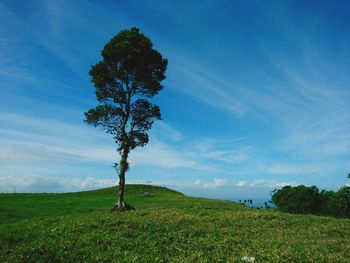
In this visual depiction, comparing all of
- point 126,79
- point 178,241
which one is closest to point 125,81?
point 126,79

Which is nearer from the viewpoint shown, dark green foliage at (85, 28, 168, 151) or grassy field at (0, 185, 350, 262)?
grassy field at (0, 185, 350, 262)

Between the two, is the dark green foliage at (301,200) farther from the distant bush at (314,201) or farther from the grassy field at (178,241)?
the grassy field at (178,241)

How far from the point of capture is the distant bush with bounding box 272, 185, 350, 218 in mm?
49438

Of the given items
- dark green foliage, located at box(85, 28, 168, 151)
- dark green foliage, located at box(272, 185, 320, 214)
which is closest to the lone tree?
dark green foliage, located at box(85, 28, 168, 151)

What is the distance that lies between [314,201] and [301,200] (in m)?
2.11

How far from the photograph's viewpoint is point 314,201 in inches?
2042

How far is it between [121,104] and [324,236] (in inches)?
1033

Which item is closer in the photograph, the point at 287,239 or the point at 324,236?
the point at 287,239

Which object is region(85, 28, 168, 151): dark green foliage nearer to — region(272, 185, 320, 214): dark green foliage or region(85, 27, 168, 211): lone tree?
region(85, 27, 168, 211): lone tree

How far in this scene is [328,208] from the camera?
5009 centimetres

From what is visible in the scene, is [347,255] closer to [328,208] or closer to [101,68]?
[101,68]

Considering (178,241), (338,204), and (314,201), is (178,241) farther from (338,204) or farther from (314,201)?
(314,201)

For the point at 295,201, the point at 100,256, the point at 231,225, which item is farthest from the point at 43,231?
the point at 295,201

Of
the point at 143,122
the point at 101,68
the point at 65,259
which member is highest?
the point at 101,68
